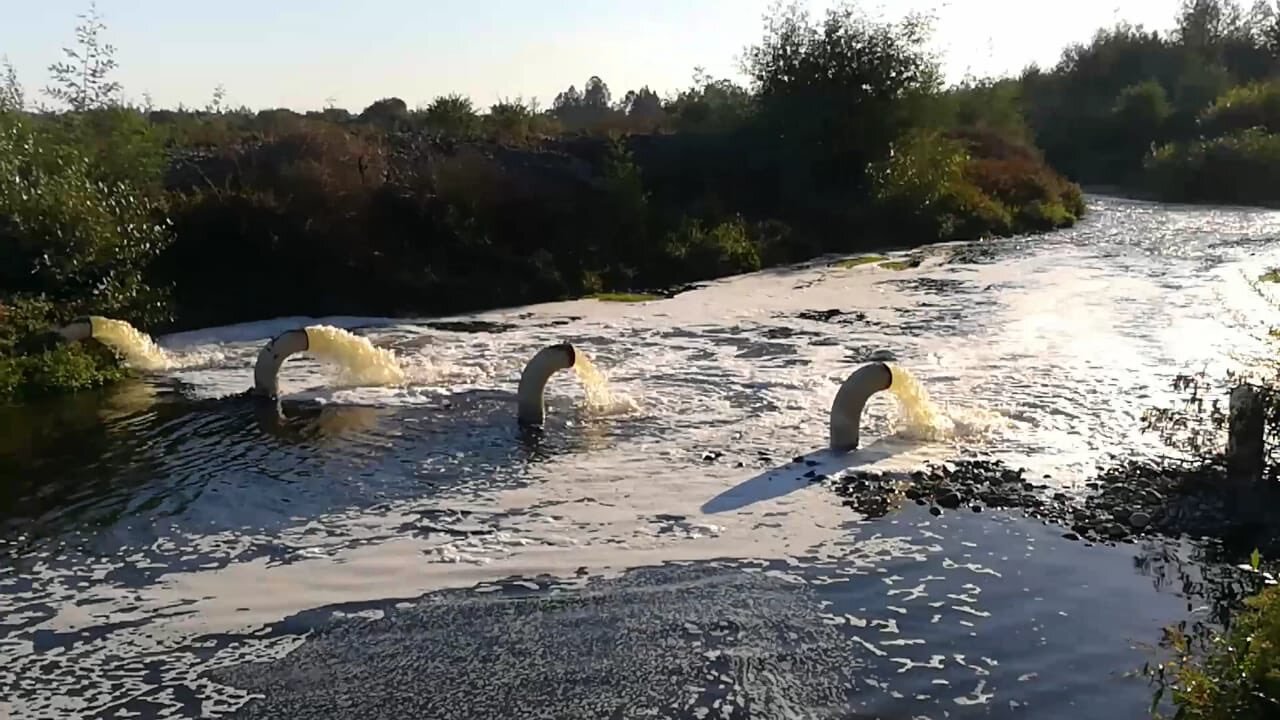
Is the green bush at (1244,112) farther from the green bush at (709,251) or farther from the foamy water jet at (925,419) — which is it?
the foamy water jet at (925,419)

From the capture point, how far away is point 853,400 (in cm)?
1162

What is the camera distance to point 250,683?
23.7ft

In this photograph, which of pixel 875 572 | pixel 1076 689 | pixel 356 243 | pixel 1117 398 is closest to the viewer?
pixel 1076 689

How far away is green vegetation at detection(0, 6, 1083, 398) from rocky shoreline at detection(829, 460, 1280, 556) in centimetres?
1131

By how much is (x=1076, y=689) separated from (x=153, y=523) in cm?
781

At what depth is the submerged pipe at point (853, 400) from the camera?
11.6 meters

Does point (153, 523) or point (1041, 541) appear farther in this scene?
point (153, 523)

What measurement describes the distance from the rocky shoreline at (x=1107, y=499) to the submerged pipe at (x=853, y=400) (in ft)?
2.39

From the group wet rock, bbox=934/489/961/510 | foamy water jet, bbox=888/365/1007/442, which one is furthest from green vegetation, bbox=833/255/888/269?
wet rock, bbox=934/489/961/510

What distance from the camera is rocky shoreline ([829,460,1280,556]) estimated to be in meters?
9.42

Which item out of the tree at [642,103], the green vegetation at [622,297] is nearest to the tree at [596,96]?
the tree at [642,103]

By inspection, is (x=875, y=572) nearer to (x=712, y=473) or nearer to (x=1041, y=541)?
(x=1041, y=541)

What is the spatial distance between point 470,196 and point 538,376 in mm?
12936

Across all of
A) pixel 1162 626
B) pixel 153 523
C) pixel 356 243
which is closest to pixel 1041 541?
pixel 1162 626
